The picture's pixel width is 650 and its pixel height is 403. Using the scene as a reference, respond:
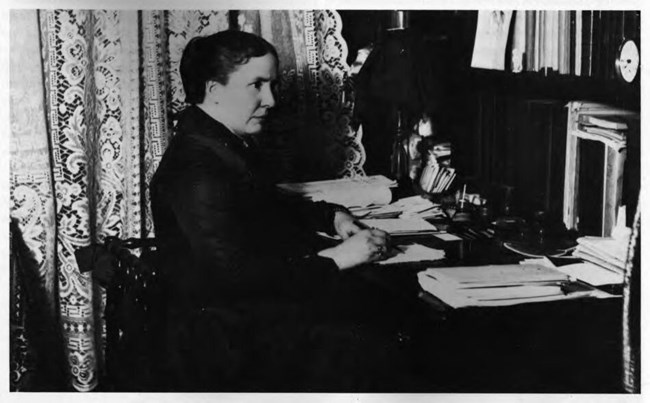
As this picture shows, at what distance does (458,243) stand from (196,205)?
80 cm

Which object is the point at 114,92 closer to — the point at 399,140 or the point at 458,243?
the point at 399,140

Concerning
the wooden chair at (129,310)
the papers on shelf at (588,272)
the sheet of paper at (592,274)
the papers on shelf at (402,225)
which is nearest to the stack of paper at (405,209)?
the papers on shelf at (402,225)

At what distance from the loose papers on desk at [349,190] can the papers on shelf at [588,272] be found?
48 cm

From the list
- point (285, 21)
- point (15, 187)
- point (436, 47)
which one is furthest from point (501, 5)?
point (15, 187)

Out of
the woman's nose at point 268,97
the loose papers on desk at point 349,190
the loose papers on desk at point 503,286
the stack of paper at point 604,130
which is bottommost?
the loose papers on desk at point 503,286

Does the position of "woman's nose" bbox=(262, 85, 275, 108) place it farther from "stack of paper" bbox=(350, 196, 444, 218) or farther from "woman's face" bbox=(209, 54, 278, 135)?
"stack of paper" bbox=(350, 196, 444, 218)

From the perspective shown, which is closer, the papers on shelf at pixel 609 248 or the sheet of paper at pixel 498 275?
the sheet of paper at pixel 498 275

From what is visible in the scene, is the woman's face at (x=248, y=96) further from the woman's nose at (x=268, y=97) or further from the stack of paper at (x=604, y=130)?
the stack of paper at (x=604, y=130)

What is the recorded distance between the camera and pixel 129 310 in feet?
9.66

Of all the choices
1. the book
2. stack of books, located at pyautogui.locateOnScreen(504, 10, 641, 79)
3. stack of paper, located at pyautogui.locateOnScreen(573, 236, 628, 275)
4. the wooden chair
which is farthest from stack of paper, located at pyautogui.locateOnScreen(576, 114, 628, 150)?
the wooden chair

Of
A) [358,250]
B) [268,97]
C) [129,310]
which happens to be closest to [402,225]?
[358,250]

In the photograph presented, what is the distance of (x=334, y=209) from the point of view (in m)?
2.95

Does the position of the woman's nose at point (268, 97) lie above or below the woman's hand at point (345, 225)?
above

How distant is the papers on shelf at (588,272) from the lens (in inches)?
115
